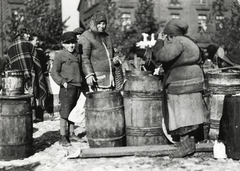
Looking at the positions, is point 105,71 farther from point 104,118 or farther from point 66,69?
point 104,118

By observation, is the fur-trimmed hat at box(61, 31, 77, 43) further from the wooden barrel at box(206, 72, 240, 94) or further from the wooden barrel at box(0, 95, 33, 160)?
the wooden barrel at box(206, 72, 240, 94)

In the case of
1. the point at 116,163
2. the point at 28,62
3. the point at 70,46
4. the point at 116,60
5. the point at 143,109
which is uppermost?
the point at 70,46

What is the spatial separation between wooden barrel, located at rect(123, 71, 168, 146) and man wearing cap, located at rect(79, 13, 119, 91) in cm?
63

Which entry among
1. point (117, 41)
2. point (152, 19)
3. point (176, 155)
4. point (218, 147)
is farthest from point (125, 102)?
point (152, 19)

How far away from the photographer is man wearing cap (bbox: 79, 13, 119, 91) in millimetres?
6113

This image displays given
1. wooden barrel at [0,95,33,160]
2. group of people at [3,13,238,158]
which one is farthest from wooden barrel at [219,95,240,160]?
wooden barrel at [0,95,33,160]

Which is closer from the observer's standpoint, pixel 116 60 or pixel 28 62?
pixel 116 60

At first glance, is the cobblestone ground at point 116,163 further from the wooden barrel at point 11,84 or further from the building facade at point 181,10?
the building facade at point 181,10

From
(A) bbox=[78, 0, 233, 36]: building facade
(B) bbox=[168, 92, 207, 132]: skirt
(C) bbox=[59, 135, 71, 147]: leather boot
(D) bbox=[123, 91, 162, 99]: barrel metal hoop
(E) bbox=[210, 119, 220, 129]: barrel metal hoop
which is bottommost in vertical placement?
(C) bbox=[59, 135, 71, 147]: leather boot

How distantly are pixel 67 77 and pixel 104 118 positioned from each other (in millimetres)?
1113

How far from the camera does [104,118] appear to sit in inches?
217

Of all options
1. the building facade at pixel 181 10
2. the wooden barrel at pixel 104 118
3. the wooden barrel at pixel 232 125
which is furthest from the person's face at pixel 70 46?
the building facade at pixel 181 10

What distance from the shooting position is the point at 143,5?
108ft

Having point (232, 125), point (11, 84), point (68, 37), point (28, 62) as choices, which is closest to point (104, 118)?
point (11, 84)
